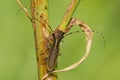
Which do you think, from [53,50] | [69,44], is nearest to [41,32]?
[53,50]

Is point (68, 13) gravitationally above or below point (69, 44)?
below

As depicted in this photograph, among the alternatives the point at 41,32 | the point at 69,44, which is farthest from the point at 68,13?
the point at 69,44

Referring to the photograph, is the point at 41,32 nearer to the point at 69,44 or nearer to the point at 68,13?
the point at 68,13

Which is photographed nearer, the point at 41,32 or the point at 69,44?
the point at 41,32

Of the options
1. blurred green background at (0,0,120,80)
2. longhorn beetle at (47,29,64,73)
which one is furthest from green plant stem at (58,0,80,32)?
blurred green background at (0,0,120,80)

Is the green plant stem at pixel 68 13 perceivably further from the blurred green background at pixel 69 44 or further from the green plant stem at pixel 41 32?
the blurred green background at pixel 69 44

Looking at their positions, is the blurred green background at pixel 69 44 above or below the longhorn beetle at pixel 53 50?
above

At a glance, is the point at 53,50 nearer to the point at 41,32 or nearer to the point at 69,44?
the point at 41,32

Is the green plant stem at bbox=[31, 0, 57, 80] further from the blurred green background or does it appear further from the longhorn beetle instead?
the blurred green background

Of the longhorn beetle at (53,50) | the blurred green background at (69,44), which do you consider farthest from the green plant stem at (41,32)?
the blurred green background at (69,44)
